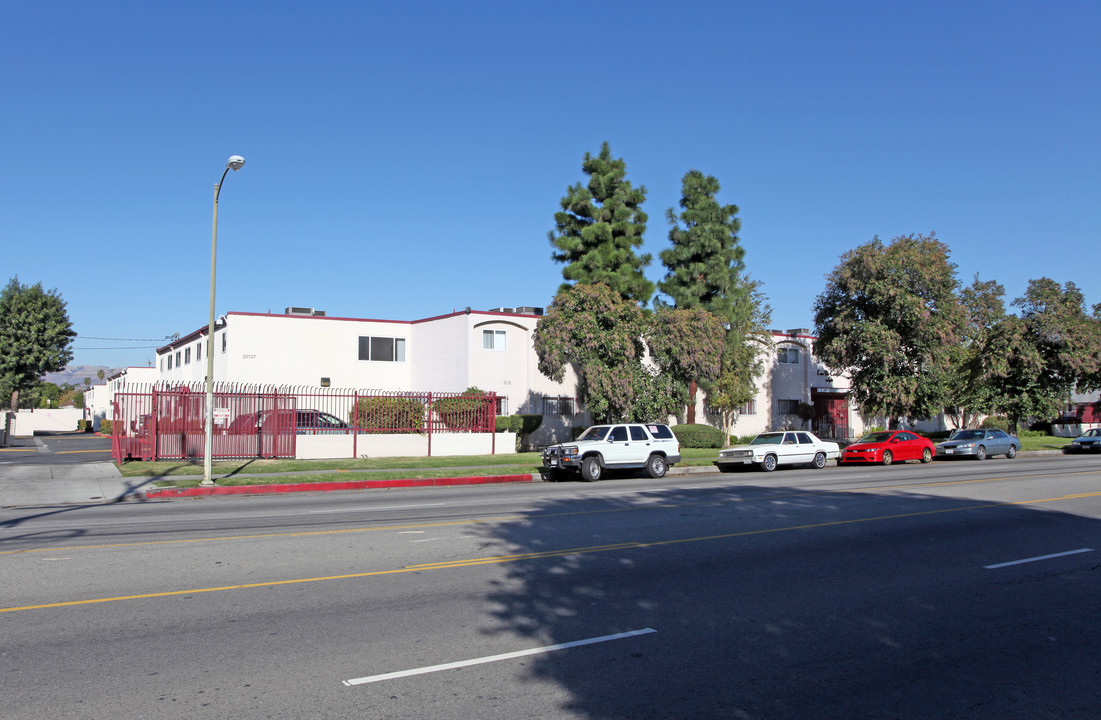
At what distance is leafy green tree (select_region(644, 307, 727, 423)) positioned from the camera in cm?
3391

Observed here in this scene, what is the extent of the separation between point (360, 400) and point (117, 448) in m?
8.14

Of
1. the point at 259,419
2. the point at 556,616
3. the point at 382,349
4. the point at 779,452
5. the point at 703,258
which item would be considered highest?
the point at 703,258

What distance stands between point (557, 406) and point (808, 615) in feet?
112

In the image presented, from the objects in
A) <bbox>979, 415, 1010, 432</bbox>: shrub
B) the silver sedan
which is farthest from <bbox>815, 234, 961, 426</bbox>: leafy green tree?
<bbox>979, 415, 1010, 432</bbox>: shrub

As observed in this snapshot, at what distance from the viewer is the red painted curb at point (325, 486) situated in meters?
19.7

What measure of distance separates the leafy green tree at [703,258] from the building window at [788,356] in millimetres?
6882

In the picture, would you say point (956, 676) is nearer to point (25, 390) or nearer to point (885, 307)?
point (885, 307)

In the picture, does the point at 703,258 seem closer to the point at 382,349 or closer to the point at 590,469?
the point at 382,349

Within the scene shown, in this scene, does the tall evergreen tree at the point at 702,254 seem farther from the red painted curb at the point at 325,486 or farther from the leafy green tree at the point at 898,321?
the red painted curb at the point at 325,486

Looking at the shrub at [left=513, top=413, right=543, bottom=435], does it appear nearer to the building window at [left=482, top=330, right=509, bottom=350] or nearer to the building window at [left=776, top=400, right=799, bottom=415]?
the building window at [left=482, top=330, right=509, bottom=350]

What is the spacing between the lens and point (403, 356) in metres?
43.2

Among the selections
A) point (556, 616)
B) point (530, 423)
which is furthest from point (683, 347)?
point (556, 616)

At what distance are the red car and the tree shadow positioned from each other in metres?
18.0

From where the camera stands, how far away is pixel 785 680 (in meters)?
5.70
